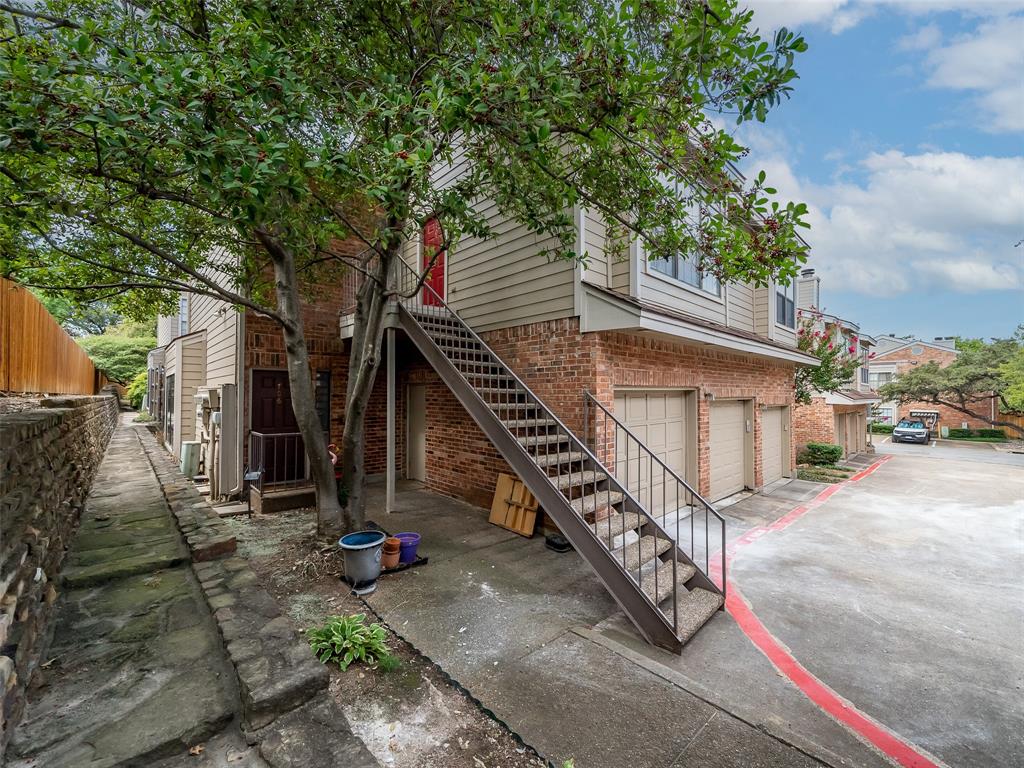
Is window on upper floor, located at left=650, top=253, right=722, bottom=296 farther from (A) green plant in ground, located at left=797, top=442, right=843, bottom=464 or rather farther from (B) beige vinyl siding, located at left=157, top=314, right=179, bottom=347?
(B) beige vinyl siding, located at left=157, top=314, right=179, bottom=347

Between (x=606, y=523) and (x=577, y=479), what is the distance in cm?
56

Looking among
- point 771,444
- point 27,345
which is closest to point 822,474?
point 771,444

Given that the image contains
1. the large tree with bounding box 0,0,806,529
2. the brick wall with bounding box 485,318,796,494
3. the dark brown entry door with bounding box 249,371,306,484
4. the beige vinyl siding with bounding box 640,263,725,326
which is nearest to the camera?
the large tree with bounding box 0,0,806,529

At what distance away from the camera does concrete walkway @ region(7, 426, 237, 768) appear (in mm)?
1792

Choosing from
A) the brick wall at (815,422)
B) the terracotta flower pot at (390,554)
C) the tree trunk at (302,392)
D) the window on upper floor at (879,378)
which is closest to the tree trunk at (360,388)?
the tree trunk at (302,392)

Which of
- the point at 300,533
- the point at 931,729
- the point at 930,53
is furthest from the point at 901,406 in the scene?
the point at 300,533

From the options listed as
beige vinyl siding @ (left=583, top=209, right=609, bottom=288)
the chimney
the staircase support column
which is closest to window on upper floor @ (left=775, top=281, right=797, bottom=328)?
the chimney

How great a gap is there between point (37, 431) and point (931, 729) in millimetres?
6000

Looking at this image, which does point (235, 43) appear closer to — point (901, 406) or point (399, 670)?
point (399, 670)

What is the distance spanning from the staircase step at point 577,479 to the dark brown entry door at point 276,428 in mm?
5133

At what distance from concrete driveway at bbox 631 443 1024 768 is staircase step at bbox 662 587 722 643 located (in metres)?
0.13

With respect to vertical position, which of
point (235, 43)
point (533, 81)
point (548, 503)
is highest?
point (235, 43)

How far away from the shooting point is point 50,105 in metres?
2.53

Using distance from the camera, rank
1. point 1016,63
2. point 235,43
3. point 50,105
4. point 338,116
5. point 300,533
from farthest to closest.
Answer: point 300,533
point 1016,63
point 338,116
point 235,43
point 50,105
